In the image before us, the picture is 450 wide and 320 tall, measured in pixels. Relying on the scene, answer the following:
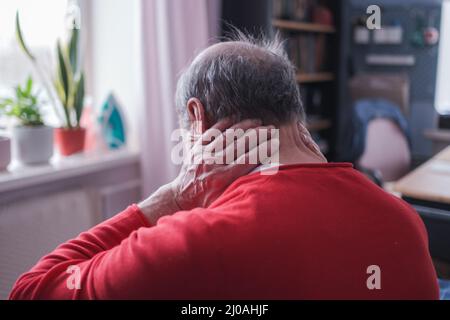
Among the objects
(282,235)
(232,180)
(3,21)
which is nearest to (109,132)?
(3,21)

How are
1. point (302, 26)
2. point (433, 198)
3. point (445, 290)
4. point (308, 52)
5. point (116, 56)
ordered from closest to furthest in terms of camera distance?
point (445, 290) < point (433, 198) < point (116, 56) < point (302, 26) < point (308, 52)

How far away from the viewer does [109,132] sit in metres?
2.16

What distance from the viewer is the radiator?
1674 mm

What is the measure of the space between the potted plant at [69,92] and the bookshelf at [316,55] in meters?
1.65

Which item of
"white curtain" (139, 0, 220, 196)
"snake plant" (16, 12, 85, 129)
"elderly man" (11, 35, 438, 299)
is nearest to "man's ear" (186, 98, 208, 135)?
"elderly man" (11, 35, 438, 299)

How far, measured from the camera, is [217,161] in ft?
2.72

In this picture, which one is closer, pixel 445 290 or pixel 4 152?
pixel 445 290

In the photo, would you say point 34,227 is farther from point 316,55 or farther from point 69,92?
point 316,55

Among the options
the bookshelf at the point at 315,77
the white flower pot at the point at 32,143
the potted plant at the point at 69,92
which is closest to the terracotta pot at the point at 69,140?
the potted plant at the point at 69,92

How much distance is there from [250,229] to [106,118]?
155cm

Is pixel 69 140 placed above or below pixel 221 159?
below

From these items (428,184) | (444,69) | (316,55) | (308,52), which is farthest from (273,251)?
(444,69)

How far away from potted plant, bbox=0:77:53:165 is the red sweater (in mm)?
1072
